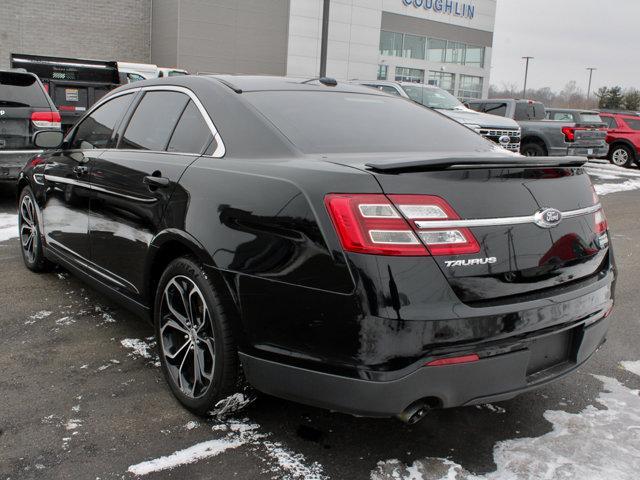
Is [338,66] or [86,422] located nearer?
[86,422]

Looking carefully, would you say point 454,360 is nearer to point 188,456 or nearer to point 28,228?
point 188,456

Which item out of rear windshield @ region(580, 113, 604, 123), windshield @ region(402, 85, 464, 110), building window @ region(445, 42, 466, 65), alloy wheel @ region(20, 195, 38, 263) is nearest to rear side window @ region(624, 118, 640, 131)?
rear windshield @ region(580, 113, 604, 123)

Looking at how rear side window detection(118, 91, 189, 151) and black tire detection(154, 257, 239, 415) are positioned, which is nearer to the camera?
black tire detection(154, 257, 239, 415)

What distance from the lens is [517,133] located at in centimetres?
1335

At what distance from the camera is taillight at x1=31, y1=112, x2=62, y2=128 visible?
774 cm

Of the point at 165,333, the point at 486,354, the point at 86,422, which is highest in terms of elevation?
the point at 486,354

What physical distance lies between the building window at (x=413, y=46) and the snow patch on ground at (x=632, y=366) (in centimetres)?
3663

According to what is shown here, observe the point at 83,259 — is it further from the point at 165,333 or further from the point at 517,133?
the point at 517,133

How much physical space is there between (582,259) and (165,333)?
199 cm

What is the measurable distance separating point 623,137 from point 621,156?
22.5 inches

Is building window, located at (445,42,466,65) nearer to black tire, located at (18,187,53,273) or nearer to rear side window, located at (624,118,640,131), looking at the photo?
rear side window, located at (624,118,640,131)

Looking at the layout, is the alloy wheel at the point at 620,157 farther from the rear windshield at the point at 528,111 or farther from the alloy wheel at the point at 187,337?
the alloy wheel at the point at 187,337

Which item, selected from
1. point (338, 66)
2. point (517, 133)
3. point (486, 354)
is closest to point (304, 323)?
point (486, 354)

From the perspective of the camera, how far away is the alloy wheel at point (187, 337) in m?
2.85
